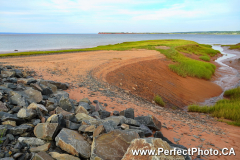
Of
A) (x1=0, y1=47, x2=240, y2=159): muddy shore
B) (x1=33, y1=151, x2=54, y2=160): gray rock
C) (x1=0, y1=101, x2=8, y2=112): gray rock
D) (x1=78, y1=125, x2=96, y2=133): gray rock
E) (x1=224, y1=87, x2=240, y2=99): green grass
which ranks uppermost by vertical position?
(x1=0, y1=101, x2=8, y2=112): gray rock

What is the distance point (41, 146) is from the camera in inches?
150

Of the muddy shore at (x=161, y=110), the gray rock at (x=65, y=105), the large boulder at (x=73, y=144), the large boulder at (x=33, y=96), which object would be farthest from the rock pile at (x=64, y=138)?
the muddy shore at (x=161, y=110)

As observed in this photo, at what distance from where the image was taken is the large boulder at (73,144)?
145 inches

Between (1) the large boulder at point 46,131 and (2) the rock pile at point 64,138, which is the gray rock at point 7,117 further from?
(1) the large boulder at point 46,131

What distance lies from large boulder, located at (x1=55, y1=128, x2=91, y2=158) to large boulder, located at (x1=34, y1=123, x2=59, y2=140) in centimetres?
18

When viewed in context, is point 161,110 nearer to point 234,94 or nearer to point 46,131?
point 46,131

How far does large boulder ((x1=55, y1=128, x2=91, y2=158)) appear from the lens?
369 cm

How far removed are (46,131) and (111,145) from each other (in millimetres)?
1619

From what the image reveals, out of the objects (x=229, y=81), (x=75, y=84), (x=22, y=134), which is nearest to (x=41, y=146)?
(x=22, y=134)

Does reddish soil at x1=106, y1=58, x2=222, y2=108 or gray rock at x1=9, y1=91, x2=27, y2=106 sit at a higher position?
gray rock at x1=9, y1=91, x2=27, y2=106

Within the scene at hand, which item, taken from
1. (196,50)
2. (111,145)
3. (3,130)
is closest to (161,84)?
(111,145)

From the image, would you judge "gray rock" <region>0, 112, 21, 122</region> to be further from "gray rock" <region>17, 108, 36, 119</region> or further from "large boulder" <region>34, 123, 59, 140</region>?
"large boulder" <region>34, 123, 59, 140</region>

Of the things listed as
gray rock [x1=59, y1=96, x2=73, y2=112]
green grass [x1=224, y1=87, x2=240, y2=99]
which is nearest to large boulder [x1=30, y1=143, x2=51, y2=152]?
gray rock [x1=59, y1=96, x2=73, y2=112]

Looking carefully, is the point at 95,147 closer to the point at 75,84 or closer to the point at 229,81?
the point at 75,84
